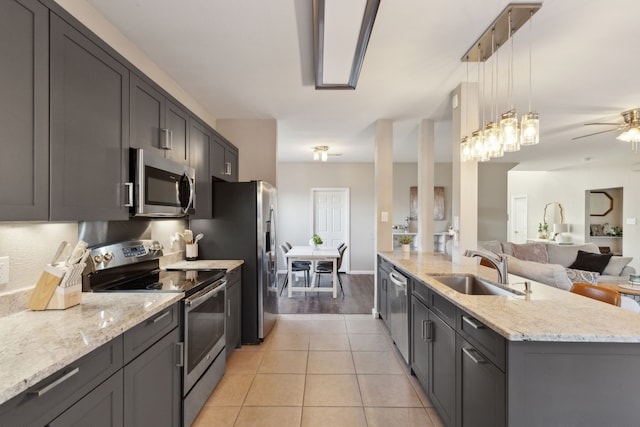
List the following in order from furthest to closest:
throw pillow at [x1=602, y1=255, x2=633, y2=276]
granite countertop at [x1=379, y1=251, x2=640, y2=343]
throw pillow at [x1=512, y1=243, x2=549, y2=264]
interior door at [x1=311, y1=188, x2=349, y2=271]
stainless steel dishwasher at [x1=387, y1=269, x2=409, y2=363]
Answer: interior door at [x1=311, y1=188, x2=349, y2=271]
throw pillow at [x1=512, y1=243, x2=549, y2=264]
throw pillow at [x1=602, y1=255, x2=633, y2=276]
stainless steel dishwasher at [x1=387, y1=269, x2=409, y2=363]
granite countertop at [x1=379, y1=251, x2=640, y2=343]

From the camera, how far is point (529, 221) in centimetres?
925

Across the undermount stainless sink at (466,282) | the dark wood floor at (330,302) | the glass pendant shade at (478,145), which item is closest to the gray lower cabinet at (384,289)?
the dark wood floor at (330,302)

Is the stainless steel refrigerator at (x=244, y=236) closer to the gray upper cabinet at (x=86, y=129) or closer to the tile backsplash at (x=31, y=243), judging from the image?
the tile backsplash at (x=31, y=243)

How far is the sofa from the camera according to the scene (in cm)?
302

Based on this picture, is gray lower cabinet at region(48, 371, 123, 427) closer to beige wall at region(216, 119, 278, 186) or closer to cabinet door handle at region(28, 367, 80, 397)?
cabinet door handle at region(28, 367, 80, 397)

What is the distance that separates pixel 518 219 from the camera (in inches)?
387

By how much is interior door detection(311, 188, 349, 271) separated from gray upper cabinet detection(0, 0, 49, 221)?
6183mm

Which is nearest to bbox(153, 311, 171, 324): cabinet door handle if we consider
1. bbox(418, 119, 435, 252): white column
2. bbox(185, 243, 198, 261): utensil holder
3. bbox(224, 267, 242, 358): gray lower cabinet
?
bbox(224, 267, 242, 358): gray lower cabinet

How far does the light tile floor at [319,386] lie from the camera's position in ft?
6.89

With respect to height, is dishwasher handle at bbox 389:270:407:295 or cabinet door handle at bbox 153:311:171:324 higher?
cabinet door handle at bbox 153:311:171:324

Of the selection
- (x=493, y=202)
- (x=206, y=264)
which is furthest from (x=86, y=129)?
(x=493, y=202)

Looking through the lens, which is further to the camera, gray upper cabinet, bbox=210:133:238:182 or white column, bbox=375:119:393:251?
white column, bbox=375:119:393:251

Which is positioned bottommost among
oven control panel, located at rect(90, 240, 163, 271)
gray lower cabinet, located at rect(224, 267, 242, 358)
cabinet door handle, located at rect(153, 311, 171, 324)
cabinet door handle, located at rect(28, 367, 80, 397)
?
gray lower cabinet, located at rect(224, 267, 242, 358)

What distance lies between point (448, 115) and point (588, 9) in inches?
78.4
